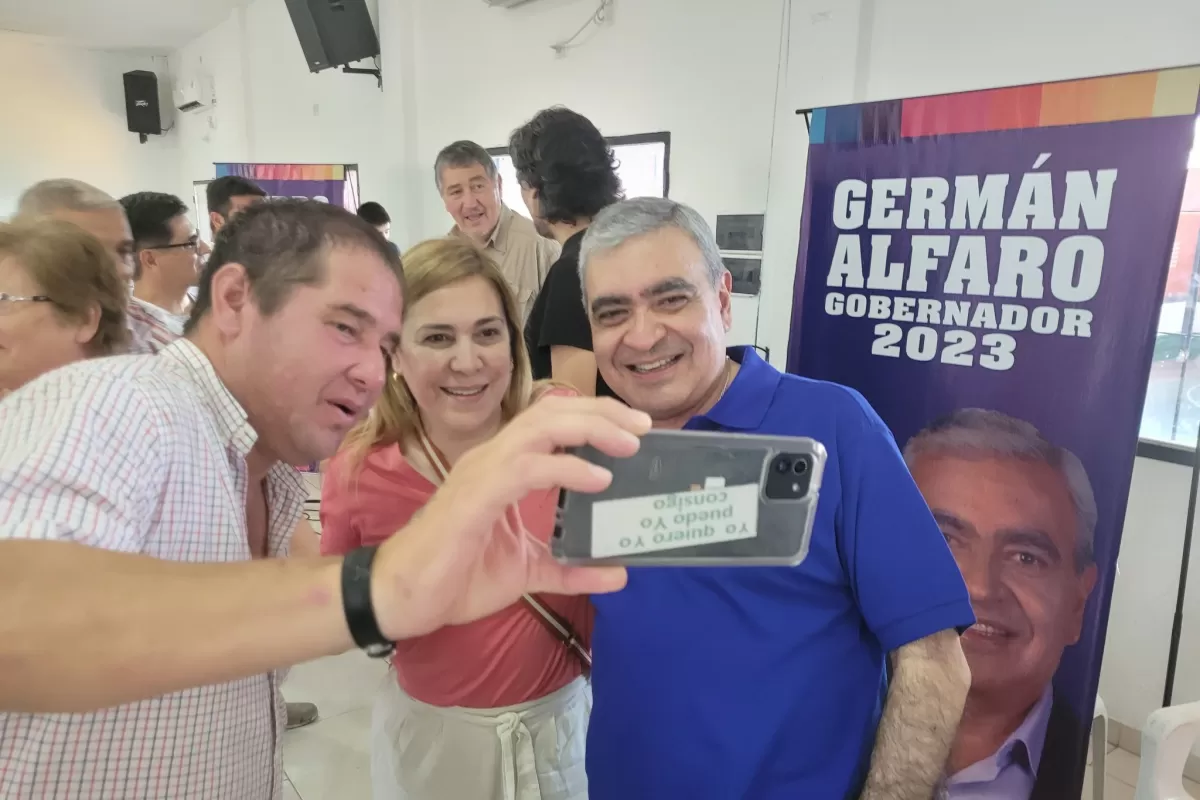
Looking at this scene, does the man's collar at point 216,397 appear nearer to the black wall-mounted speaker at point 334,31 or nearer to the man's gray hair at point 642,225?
the man's gray hair at point 642,225

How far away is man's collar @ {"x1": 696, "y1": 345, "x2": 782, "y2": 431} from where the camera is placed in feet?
3.41

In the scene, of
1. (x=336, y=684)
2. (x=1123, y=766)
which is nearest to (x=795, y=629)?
(x=1123, y=766)

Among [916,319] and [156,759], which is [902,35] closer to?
[916,319]

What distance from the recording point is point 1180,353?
2.34 metres

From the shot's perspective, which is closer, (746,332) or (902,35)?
(902,35)

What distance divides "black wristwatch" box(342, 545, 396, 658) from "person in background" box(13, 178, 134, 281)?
2.39 meters

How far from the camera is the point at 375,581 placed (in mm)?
534

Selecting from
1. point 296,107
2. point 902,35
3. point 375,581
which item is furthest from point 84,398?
point 296,107

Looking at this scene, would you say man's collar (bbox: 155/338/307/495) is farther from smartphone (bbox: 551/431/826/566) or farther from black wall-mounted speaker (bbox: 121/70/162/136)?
black wall-mounted speaker (bbox: 121/70/162/136)

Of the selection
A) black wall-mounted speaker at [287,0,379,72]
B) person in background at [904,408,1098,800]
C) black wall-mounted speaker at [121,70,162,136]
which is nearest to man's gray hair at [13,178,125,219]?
person in background at [904,408,1098,800]

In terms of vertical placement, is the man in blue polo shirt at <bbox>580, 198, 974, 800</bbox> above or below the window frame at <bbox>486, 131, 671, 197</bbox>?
below

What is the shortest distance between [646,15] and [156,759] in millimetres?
3890

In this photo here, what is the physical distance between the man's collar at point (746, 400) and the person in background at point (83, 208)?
2262mm

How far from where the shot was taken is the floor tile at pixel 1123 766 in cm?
247
